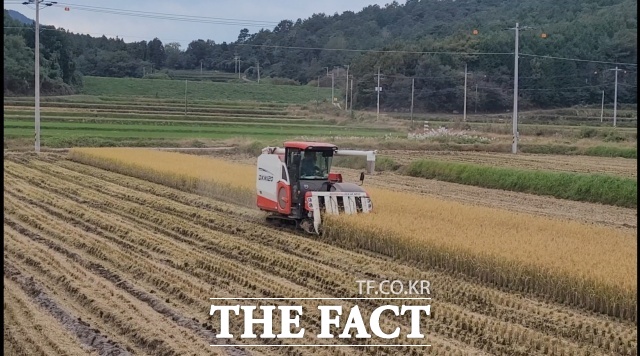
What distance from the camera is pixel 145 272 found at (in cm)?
1148

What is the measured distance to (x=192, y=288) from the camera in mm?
10516

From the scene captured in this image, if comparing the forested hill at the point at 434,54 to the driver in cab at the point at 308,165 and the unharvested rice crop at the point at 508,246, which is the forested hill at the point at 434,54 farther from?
the driver in cab at the point at 308,165

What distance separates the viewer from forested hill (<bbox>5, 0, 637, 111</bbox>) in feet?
184

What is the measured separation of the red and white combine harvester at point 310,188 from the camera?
1470 centimetres

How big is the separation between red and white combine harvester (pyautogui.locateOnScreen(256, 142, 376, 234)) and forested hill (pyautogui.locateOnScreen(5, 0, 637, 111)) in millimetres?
30969

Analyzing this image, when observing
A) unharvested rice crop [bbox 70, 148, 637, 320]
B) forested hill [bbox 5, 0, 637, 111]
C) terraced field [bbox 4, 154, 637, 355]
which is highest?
forested hill [bbox 5, 0, 637, 111]

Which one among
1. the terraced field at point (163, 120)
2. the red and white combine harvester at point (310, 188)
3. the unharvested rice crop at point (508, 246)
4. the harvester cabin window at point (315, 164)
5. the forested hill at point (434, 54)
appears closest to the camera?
the unharvested rice crop at point (508, 246)

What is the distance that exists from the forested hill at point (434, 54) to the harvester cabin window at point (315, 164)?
30900mm

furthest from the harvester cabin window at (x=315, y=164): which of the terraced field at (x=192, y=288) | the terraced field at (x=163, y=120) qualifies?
the terraced field at (x=163, y=120)

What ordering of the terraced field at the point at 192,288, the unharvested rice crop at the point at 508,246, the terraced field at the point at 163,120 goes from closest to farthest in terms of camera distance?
the terraced field at the point at 192,288, the unharvested rice crop at the point at 508,246, the terraced field at the point at 163,120

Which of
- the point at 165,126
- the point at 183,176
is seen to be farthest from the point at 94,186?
the point at 165,126

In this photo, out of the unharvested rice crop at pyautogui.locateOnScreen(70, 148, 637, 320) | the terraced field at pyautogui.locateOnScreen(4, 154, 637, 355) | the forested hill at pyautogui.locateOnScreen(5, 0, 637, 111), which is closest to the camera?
the terraced field at pyautogui.locateOnScreen(4, 154, 637, 355)

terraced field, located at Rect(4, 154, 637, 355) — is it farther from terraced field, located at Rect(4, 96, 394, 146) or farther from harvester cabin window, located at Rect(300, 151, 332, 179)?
terraced field, located at Rect(4, 96, 394, 146)

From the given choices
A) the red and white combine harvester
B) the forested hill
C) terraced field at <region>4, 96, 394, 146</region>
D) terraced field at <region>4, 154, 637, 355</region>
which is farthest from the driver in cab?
the forested hill
